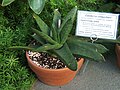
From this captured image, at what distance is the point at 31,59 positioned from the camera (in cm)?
160

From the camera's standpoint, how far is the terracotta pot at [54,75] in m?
1.51

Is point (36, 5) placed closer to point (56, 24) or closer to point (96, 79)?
point (56, 24)

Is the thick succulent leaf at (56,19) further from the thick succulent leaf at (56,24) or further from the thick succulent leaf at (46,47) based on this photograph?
the thick succulent leaf at (46,47)

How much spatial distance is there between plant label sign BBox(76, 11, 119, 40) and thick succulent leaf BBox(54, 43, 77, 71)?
0.66 feet

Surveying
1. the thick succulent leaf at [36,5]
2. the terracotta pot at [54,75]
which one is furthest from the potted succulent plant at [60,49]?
the thick succulent leaf at [36,5]

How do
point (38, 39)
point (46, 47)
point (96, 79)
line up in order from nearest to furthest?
point (46, 47), point (38, 39), point (96, 79)

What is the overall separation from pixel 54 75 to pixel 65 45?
0.66 ft

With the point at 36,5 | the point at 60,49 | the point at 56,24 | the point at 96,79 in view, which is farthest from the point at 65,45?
the point at 96,79

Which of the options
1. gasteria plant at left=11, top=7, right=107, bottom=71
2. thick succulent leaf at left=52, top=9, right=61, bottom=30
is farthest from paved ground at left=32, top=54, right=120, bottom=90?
thick succulent leaf at left=52, top=9, right=61, bottom=30

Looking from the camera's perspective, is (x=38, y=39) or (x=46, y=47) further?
(x=38, y=39)

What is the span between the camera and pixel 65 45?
4.86 feet

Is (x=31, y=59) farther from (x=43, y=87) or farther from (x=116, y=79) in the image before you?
(x=116, y=79)

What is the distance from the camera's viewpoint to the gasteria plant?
4.61ft

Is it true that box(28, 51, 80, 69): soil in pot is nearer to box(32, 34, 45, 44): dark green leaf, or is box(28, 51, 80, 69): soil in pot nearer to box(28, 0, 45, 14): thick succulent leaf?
box(32, 34, 45, 44): dark green leaf
